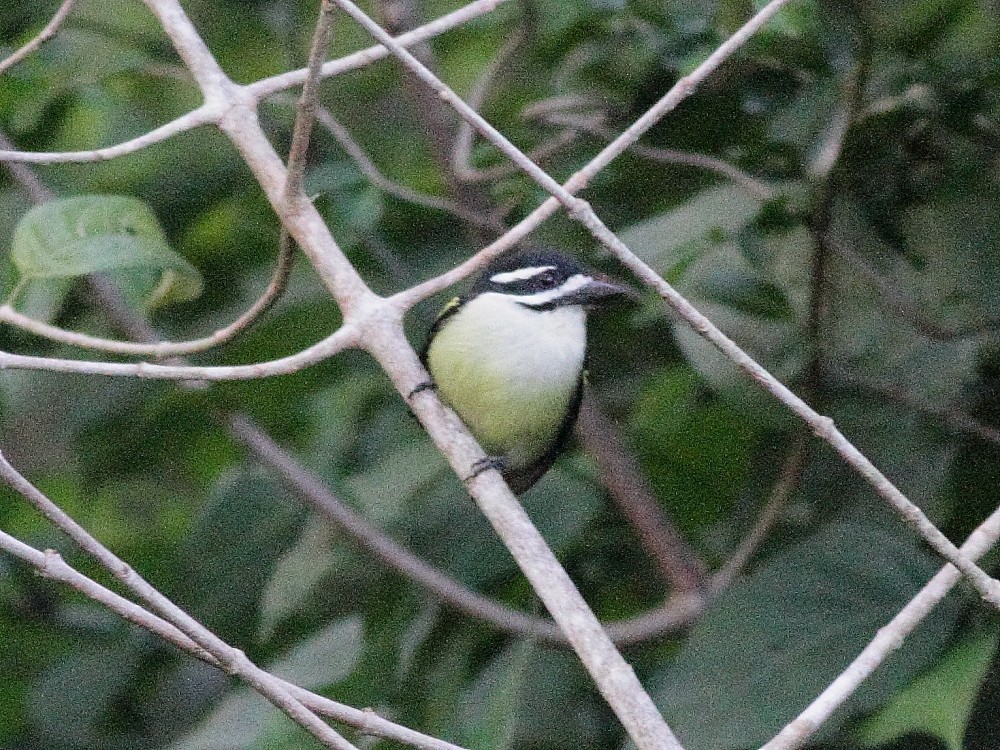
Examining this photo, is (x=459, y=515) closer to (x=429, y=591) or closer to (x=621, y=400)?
(x=429, y=591)

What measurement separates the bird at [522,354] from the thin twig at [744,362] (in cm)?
107

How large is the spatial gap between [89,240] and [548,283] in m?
0.97

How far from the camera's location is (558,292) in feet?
11.0

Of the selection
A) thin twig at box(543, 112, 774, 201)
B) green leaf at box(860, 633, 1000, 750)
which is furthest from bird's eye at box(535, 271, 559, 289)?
green leaf at box(860, 633, 1000, 750)

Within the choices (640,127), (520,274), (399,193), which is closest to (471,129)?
(399,193)

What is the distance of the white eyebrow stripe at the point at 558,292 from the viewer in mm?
3338

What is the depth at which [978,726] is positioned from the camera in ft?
9.53

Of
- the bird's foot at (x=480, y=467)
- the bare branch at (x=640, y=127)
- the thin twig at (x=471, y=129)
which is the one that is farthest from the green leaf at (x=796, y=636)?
the thin twig at (x=471, y=129)

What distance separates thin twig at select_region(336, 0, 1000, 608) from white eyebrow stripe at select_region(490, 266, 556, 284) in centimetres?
108

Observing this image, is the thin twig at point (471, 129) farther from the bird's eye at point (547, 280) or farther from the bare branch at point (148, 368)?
the bare branch at point (148, 368)

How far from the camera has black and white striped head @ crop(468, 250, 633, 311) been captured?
10.9 ft

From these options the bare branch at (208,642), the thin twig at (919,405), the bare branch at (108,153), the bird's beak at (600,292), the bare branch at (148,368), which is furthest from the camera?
the bird's beak at (600,292)

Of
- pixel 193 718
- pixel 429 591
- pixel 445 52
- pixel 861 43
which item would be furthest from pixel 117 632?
pixel 861 43

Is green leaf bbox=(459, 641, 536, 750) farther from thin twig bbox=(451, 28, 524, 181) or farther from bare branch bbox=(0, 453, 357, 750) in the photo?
thin twig bbox=(451, 28, 524, 181)
